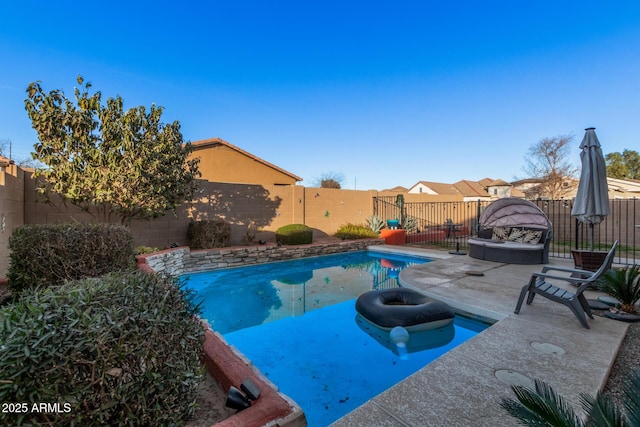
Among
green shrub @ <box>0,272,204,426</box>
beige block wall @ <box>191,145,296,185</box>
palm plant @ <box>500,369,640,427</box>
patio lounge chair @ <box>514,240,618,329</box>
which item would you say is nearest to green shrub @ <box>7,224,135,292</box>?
green shrub @ <box>0,272,204,426</box>

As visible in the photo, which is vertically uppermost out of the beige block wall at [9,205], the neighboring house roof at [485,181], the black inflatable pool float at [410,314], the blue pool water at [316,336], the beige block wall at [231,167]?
the neighboring house roof at [485,181]

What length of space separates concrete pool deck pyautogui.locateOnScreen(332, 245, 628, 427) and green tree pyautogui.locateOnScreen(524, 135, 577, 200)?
2912 cm

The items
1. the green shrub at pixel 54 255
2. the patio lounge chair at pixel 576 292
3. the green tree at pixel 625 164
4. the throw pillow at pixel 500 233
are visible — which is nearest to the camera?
the patio lounge chair at pixel 576 292

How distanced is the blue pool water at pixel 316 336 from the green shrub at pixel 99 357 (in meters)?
1.75

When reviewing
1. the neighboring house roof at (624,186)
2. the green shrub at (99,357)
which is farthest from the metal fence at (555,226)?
the green shrub at (99,357)

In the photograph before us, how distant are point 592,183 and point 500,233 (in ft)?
12.3

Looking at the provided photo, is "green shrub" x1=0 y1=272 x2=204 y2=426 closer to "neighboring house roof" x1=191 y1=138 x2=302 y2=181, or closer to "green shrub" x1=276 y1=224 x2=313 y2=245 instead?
"green shrub" x1=276 y1=224 x2=313 y2=245

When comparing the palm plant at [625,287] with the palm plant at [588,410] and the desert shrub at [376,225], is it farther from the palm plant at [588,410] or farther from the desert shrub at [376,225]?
the desert shrub at [376,225]

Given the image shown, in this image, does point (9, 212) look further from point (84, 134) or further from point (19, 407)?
point (19, 407)

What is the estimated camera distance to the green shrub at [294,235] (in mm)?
11398

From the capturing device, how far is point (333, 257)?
11.7 m

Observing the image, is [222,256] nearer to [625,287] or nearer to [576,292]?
[576,292]

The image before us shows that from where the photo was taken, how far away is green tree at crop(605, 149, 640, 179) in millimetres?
32094

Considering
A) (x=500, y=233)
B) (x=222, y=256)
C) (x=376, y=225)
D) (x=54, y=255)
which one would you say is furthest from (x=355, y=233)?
(x=54, y=255)
